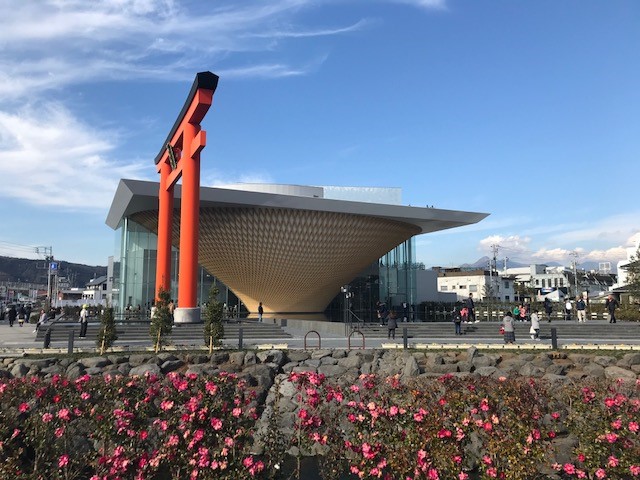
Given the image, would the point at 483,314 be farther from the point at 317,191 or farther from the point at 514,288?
the point at 514,288

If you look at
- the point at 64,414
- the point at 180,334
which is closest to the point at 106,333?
the point at 180,334

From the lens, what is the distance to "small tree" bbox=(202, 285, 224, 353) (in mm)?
16125

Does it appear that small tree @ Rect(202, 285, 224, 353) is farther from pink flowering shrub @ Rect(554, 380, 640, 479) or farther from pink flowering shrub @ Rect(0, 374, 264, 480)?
pink flowering shrub @ Rect(554, 380, 640, 479)

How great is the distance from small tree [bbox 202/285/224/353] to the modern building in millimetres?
16085

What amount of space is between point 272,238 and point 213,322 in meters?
19.0

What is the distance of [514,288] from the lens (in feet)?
329

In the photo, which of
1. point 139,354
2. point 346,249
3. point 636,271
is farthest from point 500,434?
point 636,271

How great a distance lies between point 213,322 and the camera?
16281 mm

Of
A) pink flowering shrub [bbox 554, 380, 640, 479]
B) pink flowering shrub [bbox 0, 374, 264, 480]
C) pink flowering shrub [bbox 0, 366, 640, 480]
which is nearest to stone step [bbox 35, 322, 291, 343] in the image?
pink flowering shrub [bbox 0, 374, 264, 480]

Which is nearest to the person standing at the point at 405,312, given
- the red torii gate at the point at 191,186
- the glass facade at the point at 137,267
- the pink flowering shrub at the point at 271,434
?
the glass facade at the point at 137,267

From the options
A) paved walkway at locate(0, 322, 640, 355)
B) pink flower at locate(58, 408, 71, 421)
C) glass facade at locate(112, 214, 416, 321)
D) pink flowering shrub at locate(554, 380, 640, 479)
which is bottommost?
paved walkway at locate(0, 322, 640, 355)

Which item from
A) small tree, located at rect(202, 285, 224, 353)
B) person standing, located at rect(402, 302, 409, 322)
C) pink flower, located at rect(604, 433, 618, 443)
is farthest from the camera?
person standing, located at rect(402, 302, 409, 322)

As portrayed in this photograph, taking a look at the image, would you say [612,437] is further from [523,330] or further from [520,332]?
[523,330]

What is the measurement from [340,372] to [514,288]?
308ft
